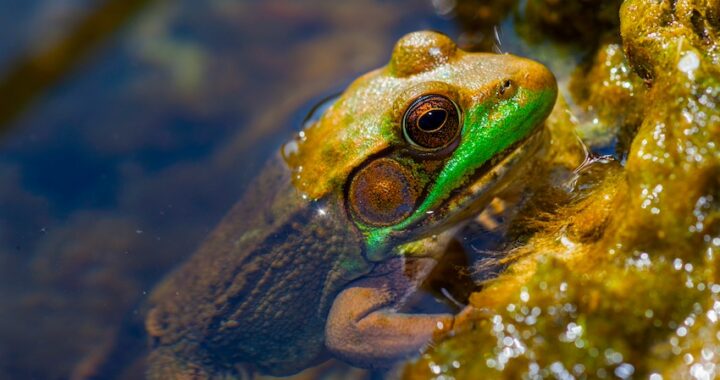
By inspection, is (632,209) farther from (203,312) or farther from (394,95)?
(203,312)

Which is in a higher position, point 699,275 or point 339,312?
point 339,312

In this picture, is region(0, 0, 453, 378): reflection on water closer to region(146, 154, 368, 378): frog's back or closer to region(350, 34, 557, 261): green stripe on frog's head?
region(146, 154, 368, 378): frog's back

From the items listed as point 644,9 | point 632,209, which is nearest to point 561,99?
point 644,9

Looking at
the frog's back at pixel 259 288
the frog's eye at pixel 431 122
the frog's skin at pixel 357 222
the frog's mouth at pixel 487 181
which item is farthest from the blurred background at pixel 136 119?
the frog's eye at pixel 431 122

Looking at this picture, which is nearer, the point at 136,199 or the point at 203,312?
the point at 203,312

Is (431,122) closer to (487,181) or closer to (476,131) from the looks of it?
(476,131)

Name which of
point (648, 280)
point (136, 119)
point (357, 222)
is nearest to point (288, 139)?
point (357, 222)

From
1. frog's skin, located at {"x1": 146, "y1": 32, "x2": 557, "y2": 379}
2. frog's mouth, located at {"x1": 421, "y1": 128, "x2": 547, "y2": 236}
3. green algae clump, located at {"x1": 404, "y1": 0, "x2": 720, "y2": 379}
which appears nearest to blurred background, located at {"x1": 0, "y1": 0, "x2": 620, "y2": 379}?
frog's skin, located at {"x1": 146, "y1": 32, "x2": 557, "y2": 379}
